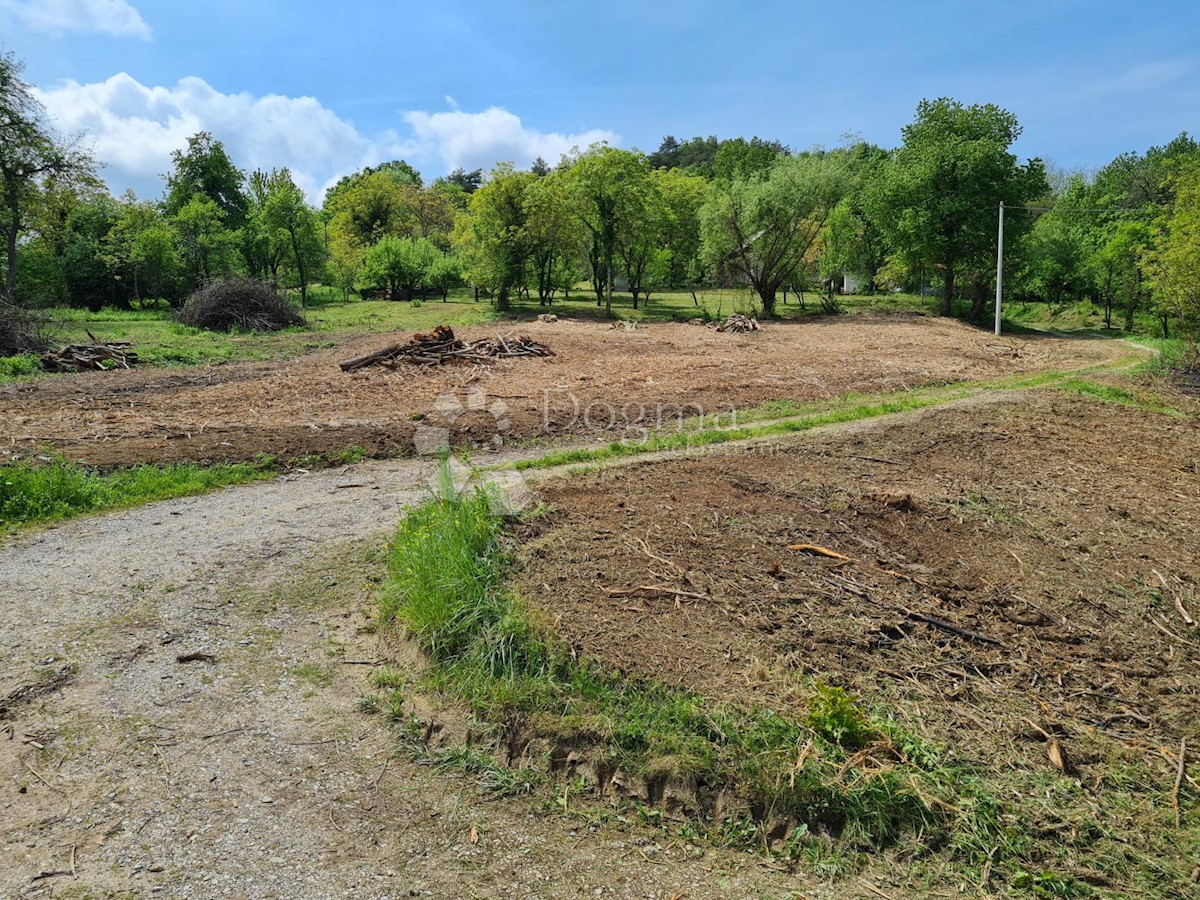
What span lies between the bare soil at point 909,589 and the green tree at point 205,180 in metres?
51.5

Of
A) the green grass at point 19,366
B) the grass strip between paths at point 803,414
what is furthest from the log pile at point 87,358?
the grass strip between paths at point 803,414

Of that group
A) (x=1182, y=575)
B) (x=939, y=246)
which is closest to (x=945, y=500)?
(x=1182, y=575)

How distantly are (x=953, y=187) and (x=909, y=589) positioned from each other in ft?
107

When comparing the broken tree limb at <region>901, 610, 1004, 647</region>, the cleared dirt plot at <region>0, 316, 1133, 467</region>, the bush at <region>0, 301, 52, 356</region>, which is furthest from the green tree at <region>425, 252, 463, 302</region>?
the broken tree limb at <region>901, 610, 1004, 647</region>

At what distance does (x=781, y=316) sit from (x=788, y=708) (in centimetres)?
3455

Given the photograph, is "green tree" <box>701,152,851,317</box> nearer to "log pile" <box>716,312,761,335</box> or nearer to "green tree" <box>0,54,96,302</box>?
"log pile" <box>716,312,761,335</box>

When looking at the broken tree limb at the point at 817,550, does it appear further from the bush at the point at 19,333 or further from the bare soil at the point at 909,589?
the bush at the point at 19,333

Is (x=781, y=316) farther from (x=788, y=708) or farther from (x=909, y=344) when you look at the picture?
(x=788, y=708)

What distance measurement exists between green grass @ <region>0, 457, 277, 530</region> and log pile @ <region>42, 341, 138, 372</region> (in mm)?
9804

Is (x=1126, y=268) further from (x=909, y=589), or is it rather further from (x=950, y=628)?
(x=950, y=628)

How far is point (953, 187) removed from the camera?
31.7m

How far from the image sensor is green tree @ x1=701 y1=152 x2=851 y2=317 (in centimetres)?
3425

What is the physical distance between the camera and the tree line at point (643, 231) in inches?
1204

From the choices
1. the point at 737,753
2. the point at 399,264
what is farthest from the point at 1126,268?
the point at 399,264
